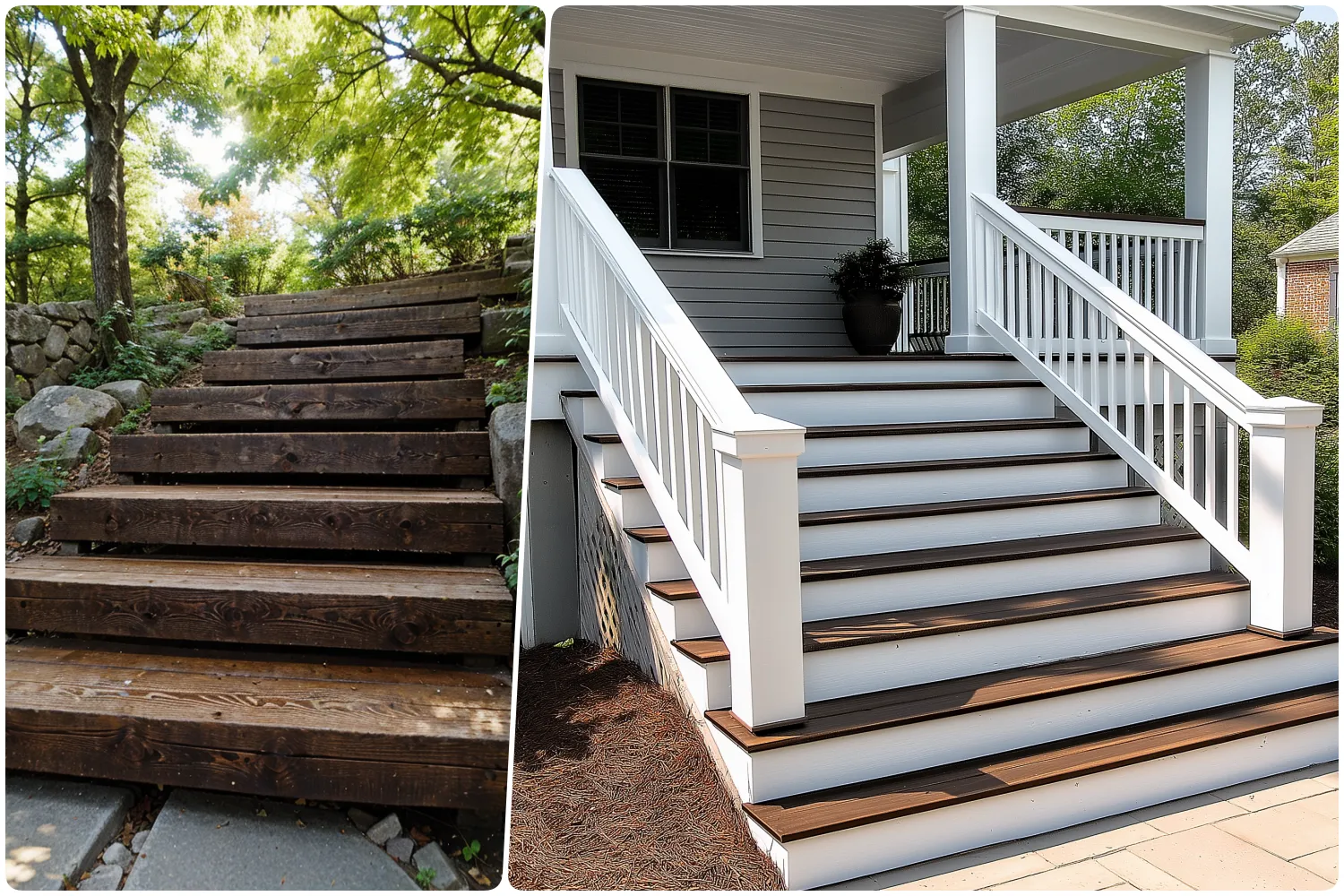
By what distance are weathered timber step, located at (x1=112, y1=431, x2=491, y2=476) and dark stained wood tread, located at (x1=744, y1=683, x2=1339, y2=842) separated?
1.64 meters

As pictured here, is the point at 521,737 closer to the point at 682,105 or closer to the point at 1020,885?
the point at 1020,885

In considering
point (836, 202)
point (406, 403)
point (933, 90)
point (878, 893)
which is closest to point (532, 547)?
point (406, 403)

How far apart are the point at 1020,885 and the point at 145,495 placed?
2.85 m

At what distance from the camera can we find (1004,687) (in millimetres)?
2758

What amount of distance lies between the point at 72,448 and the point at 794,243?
15.8ft

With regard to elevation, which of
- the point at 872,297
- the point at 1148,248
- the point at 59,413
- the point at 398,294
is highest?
the point at 1148,248

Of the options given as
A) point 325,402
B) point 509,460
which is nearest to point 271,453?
point 325,402

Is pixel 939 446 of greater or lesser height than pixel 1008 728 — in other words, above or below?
above

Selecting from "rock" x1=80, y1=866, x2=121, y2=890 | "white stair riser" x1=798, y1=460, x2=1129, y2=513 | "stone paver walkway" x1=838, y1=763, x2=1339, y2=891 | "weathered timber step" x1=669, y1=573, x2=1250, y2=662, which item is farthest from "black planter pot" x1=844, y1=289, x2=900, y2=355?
"rock" x1=80, y1=866, x2=121, y2=890

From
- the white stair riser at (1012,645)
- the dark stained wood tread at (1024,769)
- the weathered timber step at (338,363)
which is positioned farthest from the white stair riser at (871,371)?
the dark stained wood tread at (1024,769)

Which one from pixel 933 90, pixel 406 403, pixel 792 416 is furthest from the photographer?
pixel 933 90

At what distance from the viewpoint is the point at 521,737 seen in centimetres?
306

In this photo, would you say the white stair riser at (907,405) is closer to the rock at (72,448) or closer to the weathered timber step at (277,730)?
the weathered timber step at (277,730)

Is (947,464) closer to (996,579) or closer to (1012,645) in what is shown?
(996,579)
